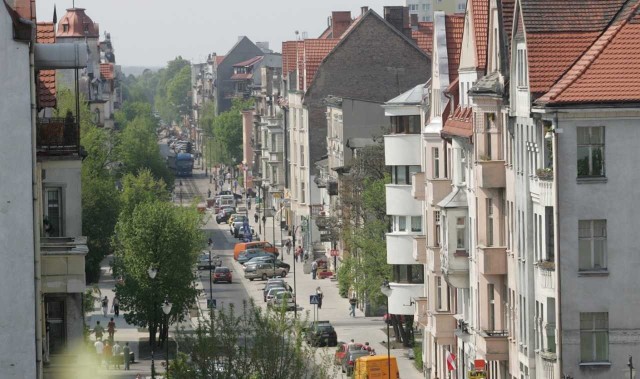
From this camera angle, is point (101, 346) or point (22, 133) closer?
point (22, 133)

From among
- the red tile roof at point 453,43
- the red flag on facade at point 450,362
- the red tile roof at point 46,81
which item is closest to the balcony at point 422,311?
the red flag on facade at point 450,362

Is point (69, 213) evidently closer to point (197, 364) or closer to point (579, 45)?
point (197, 364)

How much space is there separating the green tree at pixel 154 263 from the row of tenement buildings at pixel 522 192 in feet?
32.4

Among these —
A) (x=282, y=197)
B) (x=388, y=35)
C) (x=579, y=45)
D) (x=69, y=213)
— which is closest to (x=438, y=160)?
(x=579, y=45)

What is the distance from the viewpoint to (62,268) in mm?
38719

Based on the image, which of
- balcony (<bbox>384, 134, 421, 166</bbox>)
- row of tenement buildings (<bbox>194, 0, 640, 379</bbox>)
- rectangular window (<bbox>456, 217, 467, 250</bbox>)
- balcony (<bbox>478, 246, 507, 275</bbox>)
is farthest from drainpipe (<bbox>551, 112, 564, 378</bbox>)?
balcony (<bbox>384, 134, 421, 166</bbox>)

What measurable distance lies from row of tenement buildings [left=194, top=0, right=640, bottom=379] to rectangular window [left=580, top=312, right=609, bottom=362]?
0.07ft

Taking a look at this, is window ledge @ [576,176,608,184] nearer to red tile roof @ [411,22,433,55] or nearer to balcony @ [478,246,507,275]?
balcony @ [478,246,507,275]

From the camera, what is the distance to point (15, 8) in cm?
3066

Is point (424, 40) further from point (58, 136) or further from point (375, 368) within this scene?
point (58, 136)

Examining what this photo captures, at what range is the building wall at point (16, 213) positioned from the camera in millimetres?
29594

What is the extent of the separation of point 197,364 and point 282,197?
99409 mm

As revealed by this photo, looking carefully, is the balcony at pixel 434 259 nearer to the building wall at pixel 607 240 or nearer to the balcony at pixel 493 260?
the balcony at pixel 493 260

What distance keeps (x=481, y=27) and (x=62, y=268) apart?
74.0 ft
